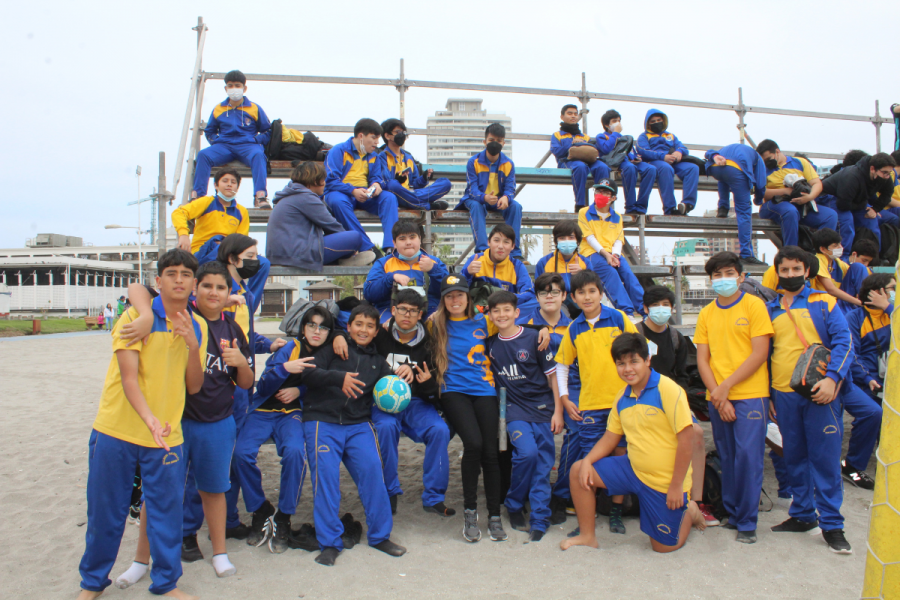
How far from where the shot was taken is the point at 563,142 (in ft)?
25.7

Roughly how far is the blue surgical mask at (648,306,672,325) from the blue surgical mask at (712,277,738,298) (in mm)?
485

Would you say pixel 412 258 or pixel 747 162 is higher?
pixel 747 162

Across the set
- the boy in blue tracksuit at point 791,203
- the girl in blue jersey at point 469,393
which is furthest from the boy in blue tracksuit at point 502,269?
the boy in blue tracksuit at point 791,203

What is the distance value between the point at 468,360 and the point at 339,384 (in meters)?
0.95

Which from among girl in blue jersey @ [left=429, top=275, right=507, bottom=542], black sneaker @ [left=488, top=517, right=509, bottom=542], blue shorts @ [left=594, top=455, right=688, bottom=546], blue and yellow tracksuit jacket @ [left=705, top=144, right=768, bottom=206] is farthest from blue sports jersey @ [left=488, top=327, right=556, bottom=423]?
blue and yellow tracksuit jacket @ [left=705, top=144, right=768, bottom=206]

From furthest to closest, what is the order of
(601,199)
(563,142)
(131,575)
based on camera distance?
(563,142), (601,199), (131,575)

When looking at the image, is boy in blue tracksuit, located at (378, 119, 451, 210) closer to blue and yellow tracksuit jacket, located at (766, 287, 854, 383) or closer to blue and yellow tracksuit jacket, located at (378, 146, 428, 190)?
blue and yellow tracksuit jacket, located at (378, 146, 428, 190)

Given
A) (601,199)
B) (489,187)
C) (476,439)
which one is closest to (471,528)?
(476,439)

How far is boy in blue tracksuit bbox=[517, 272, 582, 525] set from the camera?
394 cm

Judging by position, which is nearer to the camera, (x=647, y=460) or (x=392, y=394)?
(x=647, y=460)

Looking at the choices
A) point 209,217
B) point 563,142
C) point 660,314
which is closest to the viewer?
point 660,314

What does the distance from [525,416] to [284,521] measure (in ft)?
5.79

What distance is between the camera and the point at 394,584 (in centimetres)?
307

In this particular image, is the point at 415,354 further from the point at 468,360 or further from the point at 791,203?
the point at 791,203
